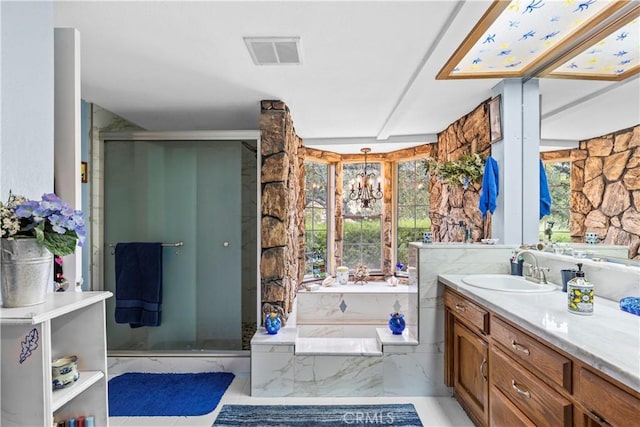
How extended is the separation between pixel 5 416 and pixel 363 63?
2.24 m

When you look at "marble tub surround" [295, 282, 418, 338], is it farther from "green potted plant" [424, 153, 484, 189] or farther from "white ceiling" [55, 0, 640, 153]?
"white ceiling" [55, 0, 640, 153]

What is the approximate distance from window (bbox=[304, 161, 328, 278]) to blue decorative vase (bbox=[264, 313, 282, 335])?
1.76 m

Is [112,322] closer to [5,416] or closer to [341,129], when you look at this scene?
[5,416]

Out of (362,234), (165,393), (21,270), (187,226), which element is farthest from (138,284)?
(362,234)

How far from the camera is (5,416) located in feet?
3.21

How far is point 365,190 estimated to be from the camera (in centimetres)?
477

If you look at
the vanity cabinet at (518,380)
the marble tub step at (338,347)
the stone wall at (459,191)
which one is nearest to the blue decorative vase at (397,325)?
the marble tub step at (338,347)

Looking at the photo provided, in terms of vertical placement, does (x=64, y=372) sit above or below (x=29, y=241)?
below

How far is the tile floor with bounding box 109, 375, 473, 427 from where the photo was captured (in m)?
2.20

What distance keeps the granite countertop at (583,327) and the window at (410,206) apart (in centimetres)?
265

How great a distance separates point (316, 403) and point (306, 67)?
2280 mm

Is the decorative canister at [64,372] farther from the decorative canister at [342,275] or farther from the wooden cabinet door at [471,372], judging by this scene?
the decorative canister at [342,275]

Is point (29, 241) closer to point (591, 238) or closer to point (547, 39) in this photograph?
point (591, 238)

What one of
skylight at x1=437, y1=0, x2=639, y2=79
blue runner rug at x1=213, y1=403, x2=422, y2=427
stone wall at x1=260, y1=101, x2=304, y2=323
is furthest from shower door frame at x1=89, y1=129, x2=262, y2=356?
skylight at x1=437, y1=0, x2=639, y2=79
